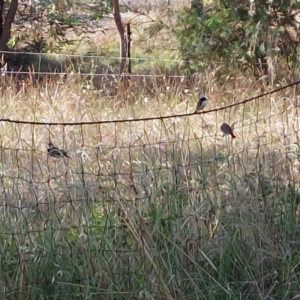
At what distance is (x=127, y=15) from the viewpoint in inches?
676

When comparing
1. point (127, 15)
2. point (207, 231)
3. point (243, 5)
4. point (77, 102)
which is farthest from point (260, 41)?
point (127, 15)

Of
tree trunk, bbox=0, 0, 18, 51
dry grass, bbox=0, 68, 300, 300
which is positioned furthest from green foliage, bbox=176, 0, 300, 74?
dry grass, bbox=0, 68, 300, 300

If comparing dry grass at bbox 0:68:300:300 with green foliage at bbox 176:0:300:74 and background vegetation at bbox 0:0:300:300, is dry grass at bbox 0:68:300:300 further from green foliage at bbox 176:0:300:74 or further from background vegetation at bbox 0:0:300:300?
green foliage at bbox 176:0:300:74

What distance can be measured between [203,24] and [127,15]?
8.14m

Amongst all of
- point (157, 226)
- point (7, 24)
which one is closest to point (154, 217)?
point (157, 226)

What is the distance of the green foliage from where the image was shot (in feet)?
29.5

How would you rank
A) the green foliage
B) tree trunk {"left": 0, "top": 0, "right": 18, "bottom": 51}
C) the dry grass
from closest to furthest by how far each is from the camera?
the dry grass, the green foliage, tree trunk {"left": 0, "top": 0, "right": 18, "bottom": 51}

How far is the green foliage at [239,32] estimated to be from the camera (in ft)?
29.5

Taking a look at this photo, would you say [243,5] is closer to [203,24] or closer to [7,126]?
[203,24]

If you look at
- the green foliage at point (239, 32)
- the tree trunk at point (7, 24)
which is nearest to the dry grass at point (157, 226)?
the green foliage at point (239, 32)

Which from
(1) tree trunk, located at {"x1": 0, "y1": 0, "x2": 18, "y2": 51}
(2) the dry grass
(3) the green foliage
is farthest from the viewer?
(1) tree trunk, located at {"x1": 0, "y1": 0, "x2": 18, "y2": 51}

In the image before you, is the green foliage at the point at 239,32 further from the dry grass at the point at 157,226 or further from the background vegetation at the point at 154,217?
the dry grass at the point at 157,226

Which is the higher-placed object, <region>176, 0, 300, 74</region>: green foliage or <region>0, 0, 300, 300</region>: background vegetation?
<region>176, 0, 300, 74</region>: green foliage

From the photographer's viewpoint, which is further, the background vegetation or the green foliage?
the green foliage
